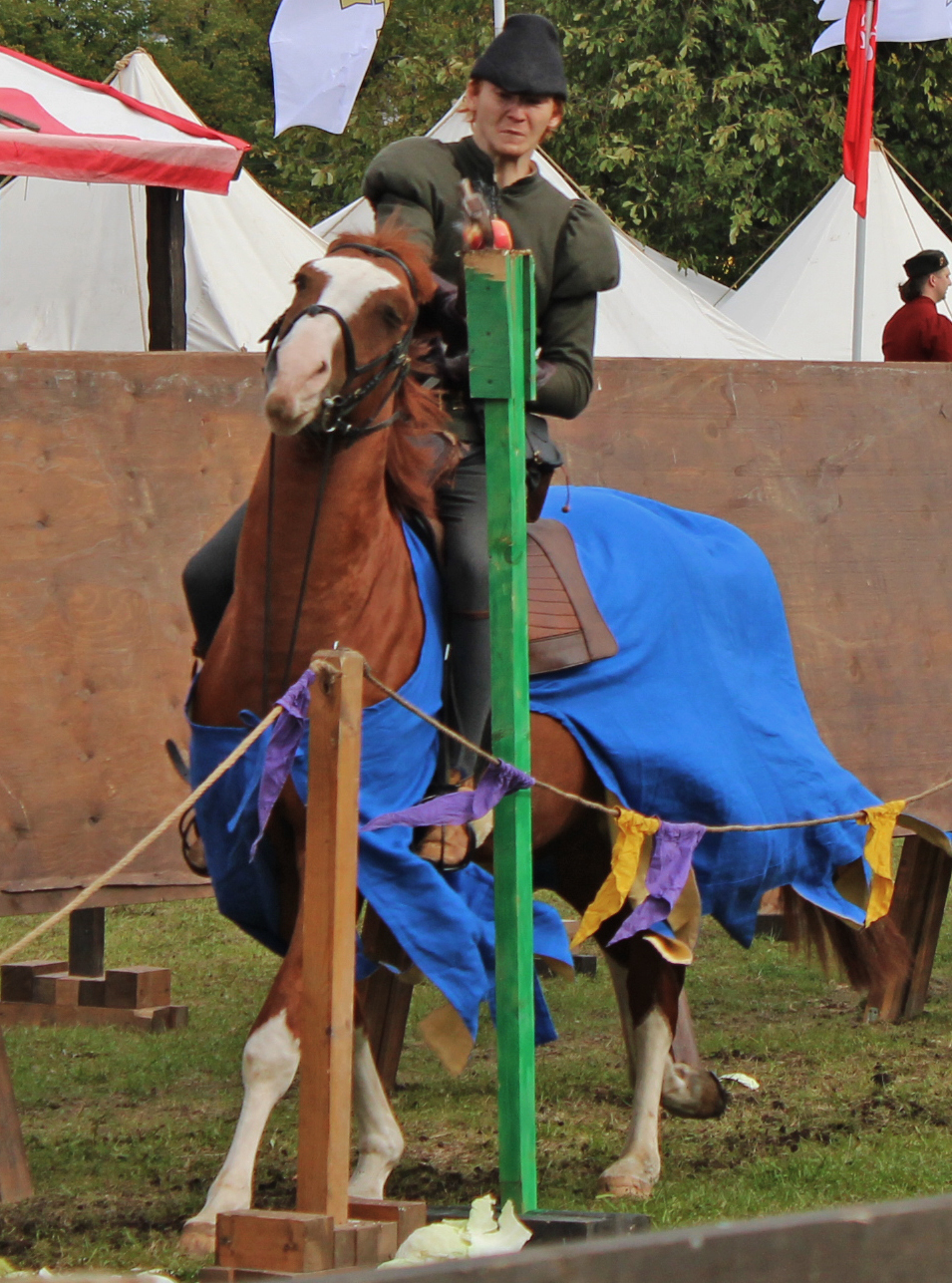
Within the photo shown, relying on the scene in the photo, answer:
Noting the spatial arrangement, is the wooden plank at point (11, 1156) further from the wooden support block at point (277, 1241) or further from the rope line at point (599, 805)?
the rope line at point (599, 805)

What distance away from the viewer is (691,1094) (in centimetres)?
530

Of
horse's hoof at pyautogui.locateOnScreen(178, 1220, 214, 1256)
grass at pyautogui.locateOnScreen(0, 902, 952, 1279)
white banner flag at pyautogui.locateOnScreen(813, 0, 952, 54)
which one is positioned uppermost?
white banner flag at pyautogui.locateOnScreen(813, 0, 952, 54)

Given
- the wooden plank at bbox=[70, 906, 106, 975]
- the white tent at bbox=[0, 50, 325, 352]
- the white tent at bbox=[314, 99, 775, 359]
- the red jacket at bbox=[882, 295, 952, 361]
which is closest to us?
the wooden plank at bbox=[70, 906, 106, 975]

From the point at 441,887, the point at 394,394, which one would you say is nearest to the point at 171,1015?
the point at 441,887

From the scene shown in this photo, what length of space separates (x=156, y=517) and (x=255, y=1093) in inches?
84.1

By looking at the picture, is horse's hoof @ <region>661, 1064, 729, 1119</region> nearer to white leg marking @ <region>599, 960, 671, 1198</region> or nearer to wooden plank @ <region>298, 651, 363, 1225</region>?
white leg marking @ <region>599, 960, 671, 1198</region>

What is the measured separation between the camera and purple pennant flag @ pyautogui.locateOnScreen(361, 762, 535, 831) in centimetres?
393

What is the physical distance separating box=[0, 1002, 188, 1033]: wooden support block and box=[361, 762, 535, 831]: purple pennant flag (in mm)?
2970

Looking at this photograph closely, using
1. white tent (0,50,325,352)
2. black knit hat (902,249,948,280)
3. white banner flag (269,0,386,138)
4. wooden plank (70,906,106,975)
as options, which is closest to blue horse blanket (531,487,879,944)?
wooden plank (70,906,106,975)

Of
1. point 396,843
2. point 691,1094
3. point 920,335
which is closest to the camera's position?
point 396,843

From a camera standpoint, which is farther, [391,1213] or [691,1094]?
[691,1094]

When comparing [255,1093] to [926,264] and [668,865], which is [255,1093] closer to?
[668,865]

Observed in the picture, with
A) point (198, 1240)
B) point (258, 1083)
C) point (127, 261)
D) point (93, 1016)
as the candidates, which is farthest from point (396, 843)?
point (127, 261)

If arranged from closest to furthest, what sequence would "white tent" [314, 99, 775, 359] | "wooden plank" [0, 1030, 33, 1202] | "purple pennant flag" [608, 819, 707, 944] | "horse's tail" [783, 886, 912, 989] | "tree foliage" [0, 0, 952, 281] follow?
"wooden plank" [0, 1030, 33, 1202], "purple pennant flag" [608, 819, 707, 944], "horse's tail" [783, 886, 912, 989], "white tent" [314, 99, 775, 359], "tree foliage" [0, 0, 952, 281]
